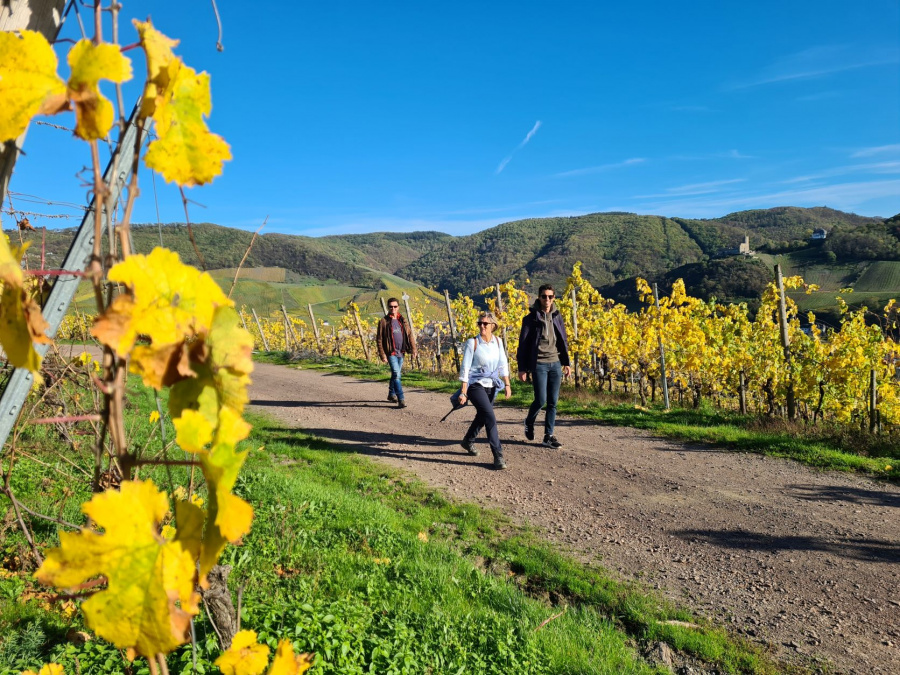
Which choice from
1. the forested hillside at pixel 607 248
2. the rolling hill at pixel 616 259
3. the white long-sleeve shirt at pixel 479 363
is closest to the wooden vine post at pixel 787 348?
the white long-sleeve shirt at pixel 479 363

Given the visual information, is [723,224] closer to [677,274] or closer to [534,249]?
[534,249]

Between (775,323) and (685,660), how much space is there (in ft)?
31.7

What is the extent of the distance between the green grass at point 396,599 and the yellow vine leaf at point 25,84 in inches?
62.8

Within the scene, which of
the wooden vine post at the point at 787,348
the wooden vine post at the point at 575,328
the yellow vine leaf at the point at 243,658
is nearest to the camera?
the yellow vine leaf at the point at 243,658

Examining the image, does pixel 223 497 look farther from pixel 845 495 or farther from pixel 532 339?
pixel 845 495

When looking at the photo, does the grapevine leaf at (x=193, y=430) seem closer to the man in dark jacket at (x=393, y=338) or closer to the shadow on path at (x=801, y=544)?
the shadow on path at (x=801, y=544)

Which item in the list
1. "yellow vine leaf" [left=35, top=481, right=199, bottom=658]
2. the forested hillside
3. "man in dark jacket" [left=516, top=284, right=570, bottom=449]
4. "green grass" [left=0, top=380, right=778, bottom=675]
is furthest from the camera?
the forested hillside

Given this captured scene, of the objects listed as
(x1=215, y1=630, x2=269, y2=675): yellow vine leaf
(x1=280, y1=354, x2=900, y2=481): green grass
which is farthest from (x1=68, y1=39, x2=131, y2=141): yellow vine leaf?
(x1=280, y1=354, x2=900, y2=481): green grass

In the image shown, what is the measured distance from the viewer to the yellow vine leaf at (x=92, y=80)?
0.45 m

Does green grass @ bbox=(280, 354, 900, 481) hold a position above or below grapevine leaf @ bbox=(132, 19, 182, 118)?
below

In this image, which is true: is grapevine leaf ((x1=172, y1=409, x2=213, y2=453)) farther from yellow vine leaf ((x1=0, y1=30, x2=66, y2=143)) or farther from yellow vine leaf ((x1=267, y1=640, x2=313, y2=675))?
yellow vine leaf ((x1=267, y1=640, x2=313, y2=675))

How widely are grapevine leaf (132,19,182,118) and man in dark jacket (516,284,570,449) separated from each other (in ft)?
19.0

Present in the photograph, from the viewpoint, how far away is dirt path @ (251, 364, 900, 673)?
3.21 m

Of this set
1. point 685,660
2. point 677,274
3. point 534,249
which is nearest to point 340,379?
A: point 685,660
